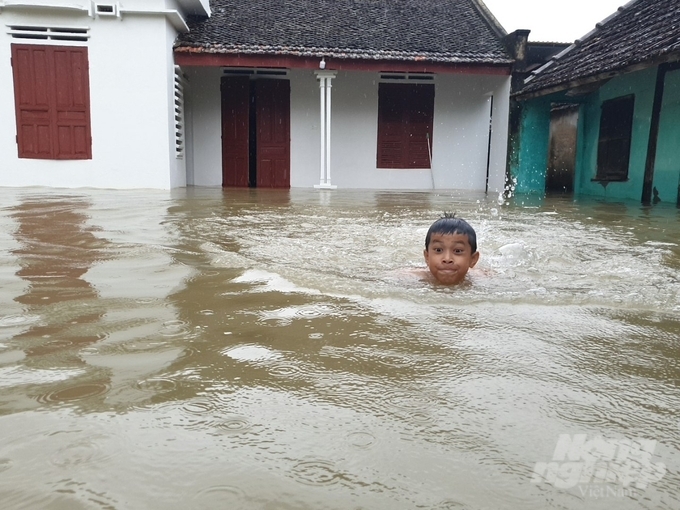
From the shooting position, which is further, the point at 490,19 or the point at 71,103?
the point at 490,19

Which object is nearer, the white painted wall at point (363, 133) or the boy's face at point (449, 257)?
the boy's face at point (449, 257)

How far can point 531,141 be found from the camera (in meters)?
13.3

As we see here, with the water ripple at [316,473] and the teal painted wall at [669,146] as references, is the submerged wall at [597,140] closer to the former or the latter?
the teal painted wall at [669,146]

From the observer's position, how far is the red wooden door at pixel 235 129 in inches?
543

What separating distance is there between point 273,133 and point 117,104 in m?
4.06

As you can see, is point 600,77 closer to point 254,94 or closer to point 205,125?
point 254,94

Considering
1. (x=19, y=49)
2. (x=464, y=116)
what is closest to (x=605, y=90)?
(x=464, y=116)

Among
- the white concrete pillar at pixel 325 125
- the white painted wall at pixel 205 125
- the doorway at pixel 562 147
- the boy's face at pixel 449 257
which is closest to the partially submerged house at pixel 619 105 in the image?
the doorway at pixel 562 147

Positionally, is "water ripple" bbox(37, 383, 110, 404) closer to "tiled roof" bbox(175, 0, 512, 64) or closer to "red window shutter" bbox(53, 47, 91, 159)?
"red window shutter" bbox(53, 47, 91, 159)

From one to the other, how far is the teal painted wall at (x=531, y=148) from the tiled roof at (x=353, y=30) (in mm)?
1311

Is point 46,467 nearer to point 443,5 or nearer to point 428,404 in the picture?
point 428,404

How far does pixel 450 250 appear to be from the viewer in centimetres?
340

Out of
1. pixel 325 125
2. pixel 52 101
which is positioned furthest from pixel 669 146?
pixel 52 101

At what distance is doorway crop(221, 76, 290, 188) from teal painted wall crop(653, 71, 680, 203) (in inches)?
313
